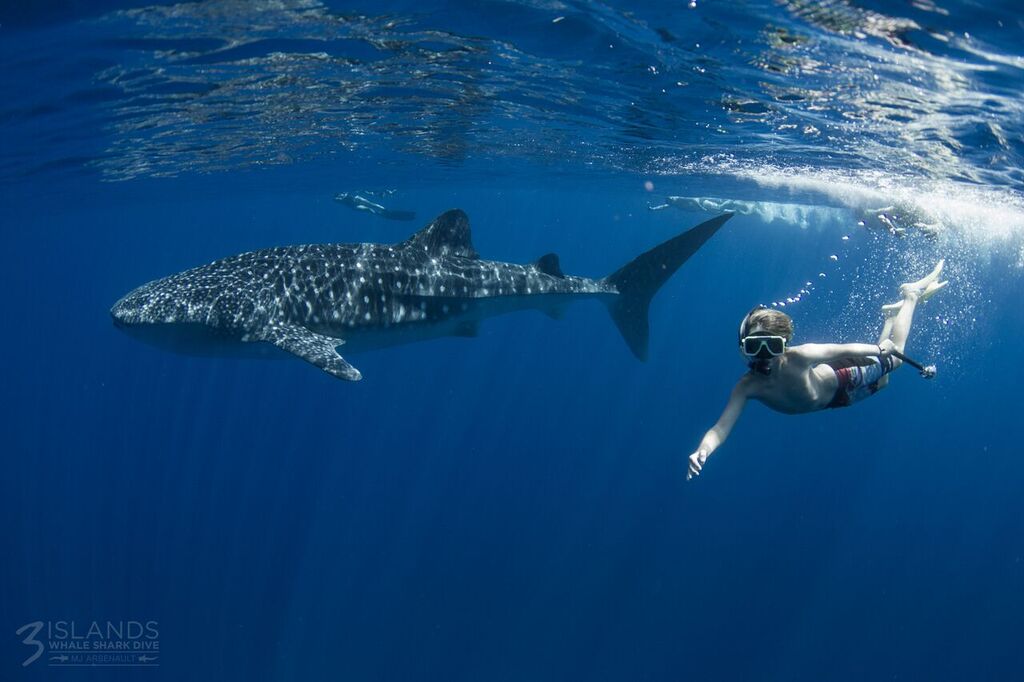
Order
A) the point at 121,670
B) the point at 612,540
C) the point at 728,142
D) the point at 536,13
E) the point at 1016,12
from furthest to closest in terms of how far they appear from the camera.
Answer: the point at 612,540, the point at 121,670, the point at 728,142, the point at 536,13, the point at 1016,12

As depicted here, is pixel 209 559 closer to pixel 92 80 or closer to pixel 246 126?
pixel 246 126

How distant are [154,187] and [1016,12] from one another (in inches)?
1412

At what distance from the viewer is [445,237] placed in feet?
38.6

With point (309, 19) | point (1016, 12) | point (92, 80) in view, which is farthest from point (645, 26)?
point (92, 80)

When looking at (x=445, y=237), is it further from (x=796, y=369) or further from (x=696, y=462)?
(x=696, y=462)

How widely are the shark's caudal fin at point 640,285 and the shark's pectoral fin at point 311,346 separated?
5829mm

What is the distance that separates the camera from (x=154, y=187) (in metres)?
32.6

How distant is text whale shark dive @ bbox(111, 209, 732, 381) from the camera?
30.6 ft

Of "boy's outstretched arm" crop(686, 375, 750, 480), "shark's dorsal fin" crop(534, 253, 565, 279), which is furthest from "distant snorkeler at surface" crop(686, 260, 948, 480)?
"shark's dorsal fin" crop(534, 253, 565, 279)

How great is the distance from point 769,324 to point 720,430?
1.11 m

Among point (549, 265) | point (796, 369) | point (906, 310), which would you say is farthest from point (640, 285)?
point (796, 369)

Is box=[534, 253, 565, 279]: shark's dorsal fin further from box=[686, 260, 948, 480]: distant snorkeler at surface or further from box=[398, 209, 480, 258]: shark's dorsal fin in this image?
box=[686, 260, 948, 480]: distant snorkeler at surface

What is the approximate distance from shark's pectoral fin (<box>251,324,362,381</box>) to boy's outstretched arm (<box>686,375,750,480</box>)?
429 centimetres

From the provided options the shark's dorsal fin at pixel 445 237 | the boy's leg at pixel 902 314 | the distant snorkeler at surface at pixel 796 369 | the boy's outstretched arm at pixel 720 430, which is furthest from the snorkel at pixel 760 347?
the shark's dorsal fin at pixel 445 237
